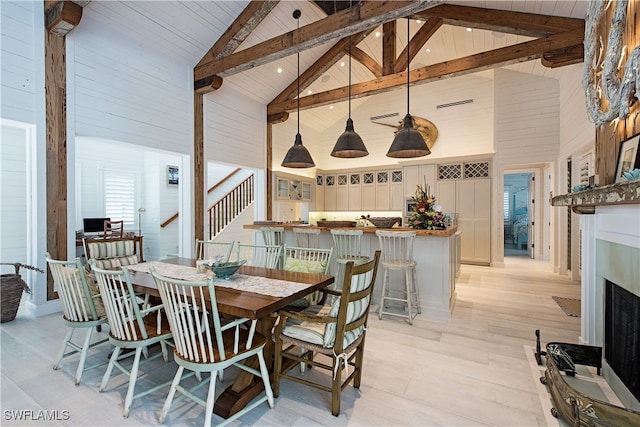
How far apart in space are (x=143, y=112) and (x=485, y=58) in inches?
213

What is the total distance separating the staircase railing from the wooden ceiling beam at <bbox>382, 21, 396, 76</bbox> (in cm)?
407

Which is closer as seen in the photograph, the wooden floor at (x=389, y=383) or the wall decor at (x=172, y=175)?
the wooden floor at (x=389, y=383)

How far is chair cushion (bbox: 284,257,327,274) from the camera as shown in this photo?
275cm

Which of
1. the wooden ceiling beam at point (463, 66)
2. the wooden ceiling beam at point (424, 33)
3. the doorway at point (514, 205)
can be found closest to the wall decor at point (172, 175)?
the wooden ceiling beam at point (463, 66)

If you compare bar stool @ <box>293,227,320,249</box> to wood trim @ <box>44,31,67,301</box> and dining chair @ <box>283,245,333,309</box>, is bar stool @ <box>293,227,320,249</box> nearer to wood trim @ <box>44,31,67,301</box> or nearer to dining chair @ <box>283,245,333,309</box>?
dining chair @ <box>283,245,333,309</box>

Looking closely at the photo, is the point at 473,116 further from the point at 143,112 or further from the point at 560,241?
the point at 143,112

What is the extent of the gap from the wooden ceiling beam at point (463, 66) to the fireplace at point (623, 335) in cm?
337

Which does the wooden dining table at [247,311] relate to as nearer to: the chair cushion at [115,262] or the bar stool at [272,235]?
the chair cushion at [115,262]

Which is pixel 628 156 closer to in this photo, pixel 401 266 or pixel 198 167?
pixel 401 266

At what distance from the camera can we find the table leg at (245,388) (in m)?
1.86

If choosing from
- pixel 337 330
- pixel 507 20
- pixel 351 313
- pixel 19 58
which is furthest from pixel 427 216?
pixel 19 58

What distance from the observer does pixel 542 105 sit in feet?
20.1

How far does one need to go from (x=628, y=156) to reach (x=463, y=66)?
3.36 meters

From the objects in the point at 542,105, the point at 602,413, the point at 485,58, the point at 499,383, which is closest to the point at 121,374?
the point at 499,383
